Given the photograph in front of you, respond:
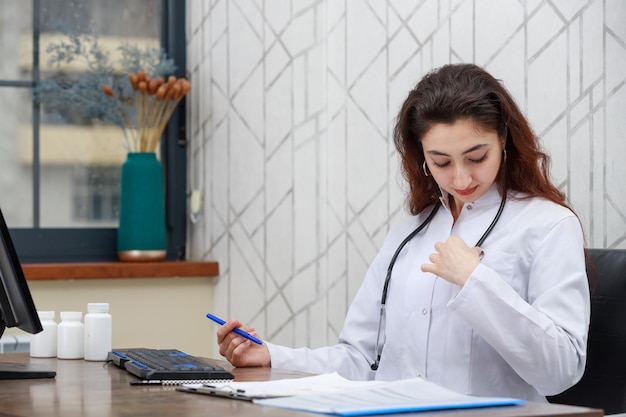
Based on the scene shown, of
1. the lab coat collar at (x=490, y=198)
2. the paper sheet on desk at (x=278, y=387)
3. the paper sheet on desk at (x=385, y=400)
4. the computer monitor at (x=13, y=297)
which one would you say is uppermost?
the lab coat collar at (x=490, y=198)

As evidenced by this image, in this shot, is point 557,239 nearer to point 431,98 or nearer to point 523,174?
point 523,174

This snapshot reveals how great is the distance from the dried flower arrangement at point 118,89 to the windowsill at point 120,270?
16.5 inches

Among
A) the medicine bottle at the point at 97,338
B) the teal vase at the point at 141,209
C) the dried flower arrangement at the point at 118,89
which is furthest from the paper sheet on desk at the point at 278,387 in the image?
the dried flower arrangement at the point at 118,89

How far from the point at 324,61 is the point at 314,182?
0.38 metres

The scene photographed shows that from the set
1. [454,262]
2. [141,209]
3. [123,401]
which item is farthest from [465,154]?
[141,209]

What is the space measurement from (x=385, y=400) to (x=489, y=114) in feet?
2.92

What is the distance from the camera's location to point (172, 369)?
1699 millimetres

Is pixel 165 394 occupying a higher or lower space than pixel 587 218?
lower

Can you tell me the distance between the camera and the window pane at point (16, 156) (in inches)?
141

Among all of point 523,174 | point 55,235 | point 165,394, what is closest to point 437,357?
point 523,174

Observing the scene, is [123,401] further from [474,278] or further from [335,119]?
[335,119]

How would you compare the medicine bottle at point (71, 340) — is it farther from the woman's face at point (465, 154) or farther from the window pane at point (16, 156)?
the window pane at point (16, 156)

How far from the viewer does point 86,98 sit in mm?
3656

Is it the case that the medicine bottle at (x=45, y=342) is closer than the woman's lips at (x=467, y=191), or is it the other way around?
the woman's lips at (x=467, y=191)
